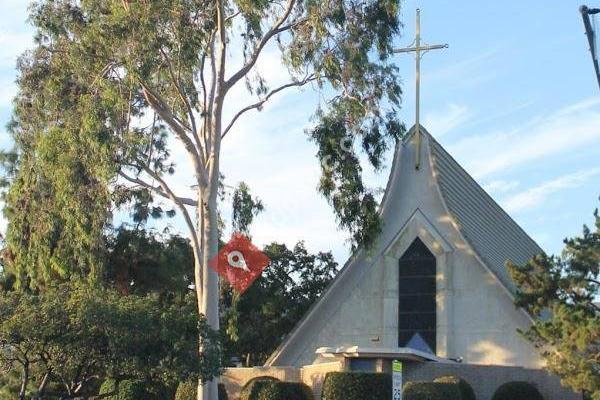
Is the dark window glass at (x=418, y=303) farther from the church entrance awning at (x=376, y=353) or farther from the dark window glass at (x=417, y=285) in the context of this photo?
the church entrance awning at (x=376, y=353)

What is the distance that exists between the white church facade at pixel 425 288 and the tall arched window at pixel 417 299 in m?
0.04

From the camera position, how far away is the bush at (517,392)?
27.5 metres

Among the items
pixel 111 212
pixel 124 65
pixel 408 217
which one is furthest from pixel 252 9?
pixel 408 217

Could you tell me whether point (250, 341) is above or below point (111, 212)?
below

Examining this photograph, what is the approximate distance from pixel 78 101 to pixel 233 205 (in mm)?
5358

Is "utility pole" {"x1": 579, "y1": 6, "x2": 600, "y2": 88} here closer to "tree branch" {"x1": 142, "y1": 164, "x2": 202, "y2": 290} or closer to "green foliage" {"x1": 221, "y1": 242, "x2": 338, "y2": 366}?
"tree branch" {"x1": 142, "y1": 164, "x2": 202, "y2": 290}

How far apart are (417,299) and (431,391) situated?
37.7ft

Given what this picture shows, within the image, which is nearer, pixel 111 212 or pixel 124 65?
pixel 124 65

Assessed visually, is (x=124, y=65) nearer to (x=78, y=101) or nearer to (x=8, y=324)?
(x=78, y=101)

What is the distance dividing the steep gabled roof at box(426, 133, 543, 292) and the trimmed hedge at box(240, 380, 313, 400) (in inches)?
382

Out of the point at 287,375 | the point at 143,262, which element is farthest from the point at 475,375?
the point at 143,262

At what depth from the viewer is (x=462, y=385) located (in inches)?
1080

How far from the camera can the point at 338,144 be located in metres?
28.3

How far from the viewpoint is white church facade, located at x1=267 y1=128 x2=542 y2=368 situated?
3494 centimetres
